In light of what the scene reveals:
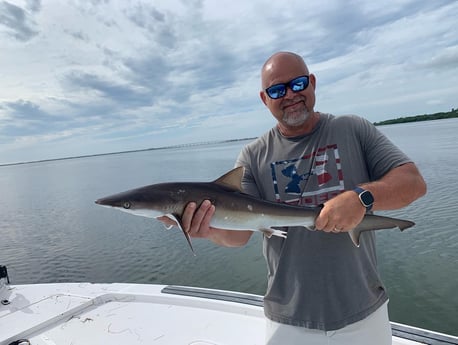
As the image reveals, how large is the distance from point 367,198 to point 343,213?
194mm

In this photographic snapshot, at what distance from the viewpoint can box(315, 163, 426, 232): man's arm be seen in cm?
233

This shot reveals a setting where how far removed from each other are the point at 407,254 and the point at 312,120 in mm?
9578

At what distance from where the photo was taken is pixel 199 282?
1093cm

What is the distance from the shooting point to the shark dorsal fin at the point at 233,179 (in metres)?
2.78

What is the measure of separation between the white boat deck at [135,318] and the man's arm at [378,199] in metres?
1.88

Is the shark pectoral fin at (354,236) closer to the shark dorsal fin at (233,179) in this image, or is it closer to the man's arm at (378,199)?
the man's arm at (378,199)

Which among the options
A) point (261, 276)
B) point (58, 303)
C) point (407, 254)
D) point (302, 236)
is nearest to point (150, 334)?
point (58, 303)

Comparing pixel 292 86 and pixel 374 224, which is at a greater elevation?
pixel 292 86

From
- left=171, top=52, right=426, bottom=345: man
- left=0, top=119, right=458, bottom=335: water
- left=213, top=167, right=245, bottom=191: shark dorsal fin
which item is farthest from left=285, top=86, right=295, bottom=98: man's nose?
left=0, top=119, right=458, bottom=335: water

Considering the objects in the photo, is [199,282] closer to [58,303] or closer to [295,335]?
[58,303]


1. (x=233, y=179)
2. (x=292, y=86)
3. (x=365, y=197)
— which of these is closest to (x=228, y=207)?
(x=233, y=179)

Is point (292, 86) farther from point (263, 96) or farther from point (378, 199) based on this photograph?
point (378, 199)

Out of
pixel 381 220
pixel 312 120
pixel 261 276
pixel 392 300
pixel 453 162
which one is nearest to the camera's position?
pixel 381 220

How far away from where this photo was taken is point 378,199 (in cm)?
236
